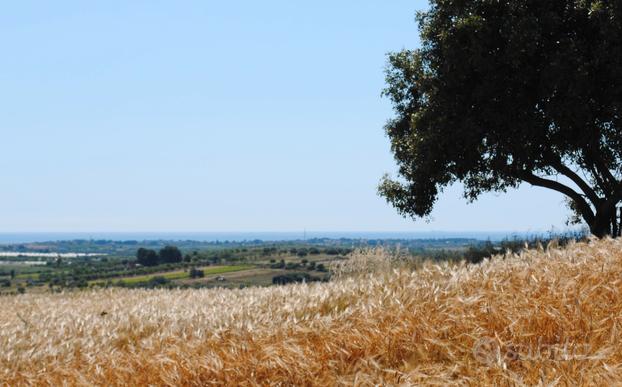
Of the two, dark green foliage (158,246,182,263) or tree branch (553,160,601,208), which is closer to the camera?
tree branch (553,160,601,208)

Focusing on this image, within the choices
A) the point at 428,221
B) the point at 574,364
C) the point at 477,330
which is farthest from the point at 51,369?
the point at 428,221

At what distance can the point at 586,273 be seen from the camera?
29.8 ft

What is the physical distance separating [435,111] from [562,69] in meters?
4.57

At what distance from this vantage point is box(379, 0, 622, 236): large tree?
2217cm

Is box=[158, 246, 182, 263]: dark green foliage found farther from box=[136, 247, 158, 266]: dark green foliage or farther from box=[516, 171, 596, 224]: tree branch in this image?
box=[516, 171, 596, 224]: tree branch

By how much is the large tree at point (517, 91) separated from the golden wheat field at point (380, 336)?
1281 centimetres

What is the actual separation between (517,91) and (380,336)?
18394 mm

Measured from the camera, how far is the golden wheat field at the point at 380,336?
250 inches

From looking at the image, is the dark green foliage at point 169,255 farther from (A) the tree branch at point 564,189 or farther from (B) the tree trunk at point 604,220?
(B) the tree trunk at point 604,220

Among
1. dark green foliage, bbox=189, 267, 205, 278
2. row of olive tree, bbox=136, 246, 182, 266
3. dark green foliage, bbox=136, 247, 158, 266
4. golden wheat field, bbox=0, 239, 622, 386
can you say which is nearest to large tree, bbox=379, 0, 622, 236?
golden wheat field, bbox=0, 239, 622, 386

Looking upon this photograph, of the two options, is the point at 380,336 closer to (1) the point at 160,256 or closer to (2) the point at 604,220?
(2) the point at 604,220

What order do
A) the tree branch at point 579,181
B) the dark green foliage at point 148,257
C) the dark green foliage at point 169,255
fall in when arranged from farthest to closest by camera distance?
1. the dark green foliage at point 148,257
2. the dark green foliage at point 169,255
3. the tree branch at point 579,181

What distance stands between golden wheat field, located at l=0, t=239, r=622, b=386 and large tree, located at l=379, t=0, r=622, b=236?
42.0 ft

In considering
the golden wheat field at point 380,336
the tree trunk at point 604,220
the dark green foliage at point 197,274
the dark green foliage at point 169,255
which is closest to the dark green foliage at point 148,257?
the dark green foliage at point 169,255
